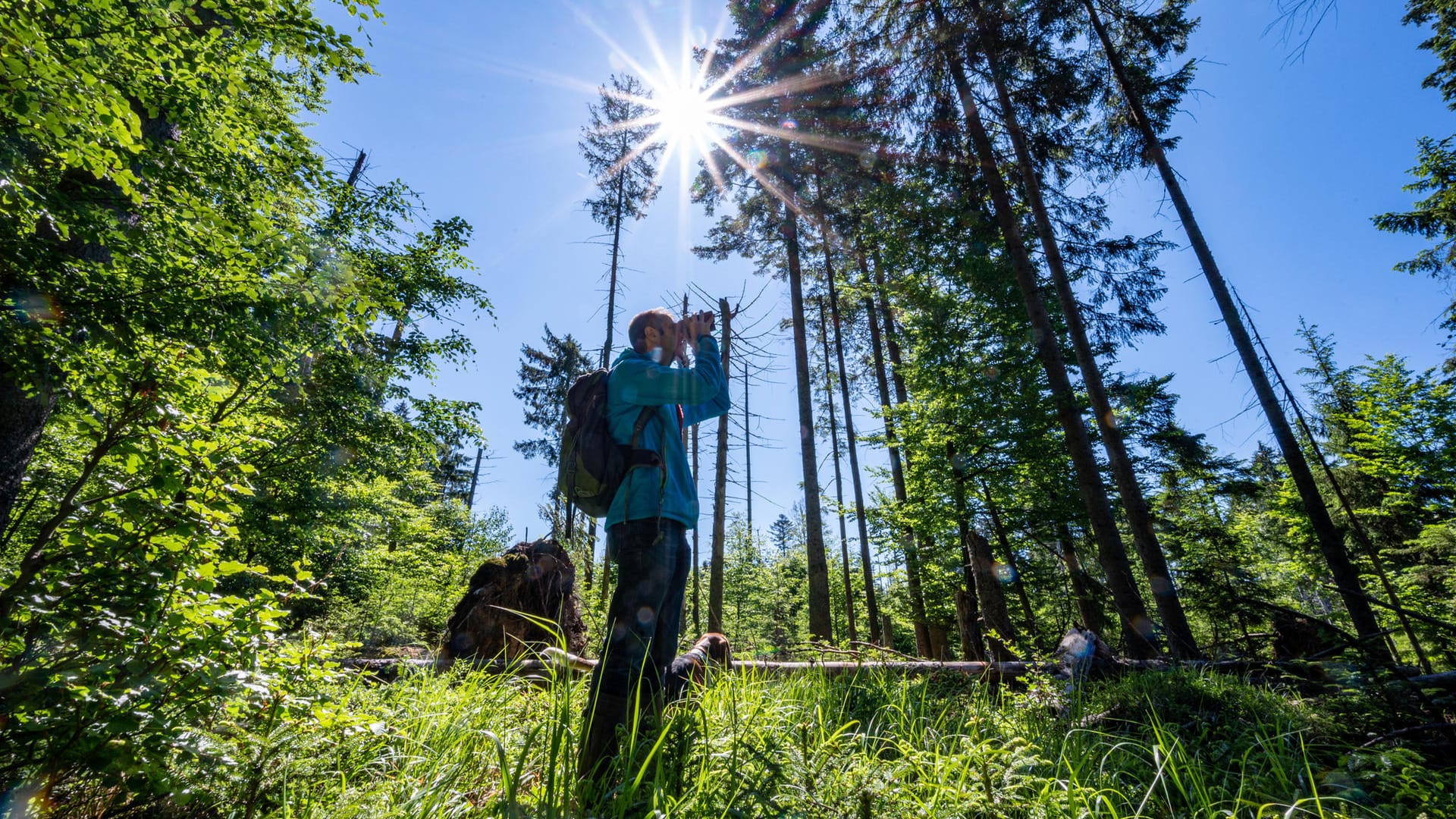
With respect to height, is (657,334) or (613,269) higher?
(613,269)

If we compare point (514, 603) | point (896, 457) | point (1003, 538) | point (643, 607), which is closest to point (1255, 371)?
point (1003, 538)

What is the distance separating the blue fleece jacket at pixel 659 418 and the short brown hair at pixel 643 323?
0.09m

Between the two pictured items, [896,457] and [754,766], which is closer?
[754,766]

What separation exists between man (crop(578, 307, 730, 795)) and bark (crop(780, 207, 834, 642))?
6.51 meters

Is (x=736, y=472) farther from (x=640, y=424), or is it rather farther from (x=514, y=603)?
(x=640, y=424)

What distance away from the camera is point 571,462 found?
8.48 feet

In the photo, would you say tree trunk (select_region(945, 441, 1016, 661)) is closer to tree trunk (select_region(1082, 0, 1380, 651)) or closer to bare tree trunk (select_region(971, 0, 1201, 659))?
bare tree trunk (select_region(971, 0, 1201, 659))

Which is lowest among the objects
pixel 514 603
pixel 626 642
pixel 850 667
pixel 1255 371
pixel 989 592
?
pixel 850 667

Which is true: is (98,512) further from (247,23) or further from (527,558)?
(527,558)

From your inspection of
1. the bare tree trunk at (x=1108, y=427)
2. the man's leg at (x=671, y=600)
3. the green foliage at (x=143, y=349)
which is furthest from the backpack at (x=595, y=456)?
the bare tree trunk at (x=1108, y=427)

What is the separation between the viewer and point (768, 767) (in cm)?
195

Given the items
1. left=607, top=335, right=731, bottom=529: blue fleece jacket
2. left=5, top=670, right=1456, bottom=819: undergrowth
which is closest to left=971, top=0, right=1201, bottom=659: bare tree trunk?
left=5, top=670, right=1456, bottom=819: undergrowth

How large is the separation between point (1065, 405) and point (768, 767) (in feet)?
24.0

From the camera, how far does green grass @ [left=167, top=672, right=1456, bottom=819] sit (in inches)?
67.9
